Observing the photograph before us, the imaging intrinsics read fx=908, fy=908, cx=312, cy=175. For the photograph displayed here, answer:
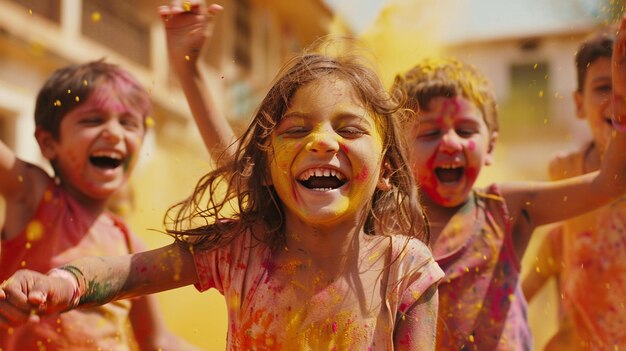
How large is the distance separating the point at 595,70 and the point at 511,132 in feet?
58.0

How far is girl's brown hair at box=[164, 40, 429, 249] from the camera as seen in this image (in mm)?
2324

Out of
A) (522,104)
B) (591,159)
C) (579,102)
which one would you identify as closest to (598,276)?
(591,159)

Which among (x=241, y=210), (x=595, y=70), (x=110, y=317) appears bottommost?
(x=110, y=317)

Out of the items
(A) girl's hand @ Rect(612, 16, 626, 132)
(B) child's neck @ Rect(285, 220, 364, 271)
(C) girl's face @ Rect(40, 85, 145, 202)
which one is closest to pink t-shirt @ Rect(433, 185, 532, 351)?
(A) girl's hand @ Rect(612, 16, 626, 132)

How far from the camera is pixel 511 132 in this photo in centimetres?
2086

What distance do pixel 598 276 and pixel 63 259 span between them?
84.4 inches

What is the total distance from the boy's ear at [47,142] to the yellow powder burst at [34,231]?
32 cm

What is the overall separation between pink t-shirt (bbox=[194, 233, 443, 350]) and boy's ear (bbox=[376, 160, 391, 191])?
17 centimetres

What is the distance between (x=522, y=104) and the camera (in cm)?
2406

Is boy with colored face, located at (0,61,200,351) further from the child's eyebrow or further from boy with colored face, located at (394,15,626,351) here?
the child's eyebrow

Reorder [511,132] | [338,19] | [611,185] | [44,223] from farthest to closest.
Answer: [511,132] < [338,19] < [44,223] < [611,185]

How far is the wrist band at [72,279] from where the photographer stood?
2.07 meters

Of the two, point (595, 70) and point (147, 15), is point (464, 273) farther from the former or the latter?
point (147, 15)

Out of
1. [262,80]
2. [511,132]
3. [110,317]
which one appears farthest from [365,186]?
[511,132]
